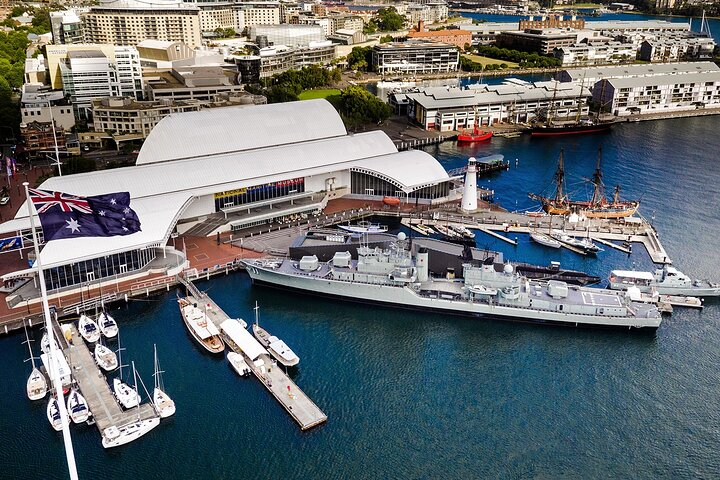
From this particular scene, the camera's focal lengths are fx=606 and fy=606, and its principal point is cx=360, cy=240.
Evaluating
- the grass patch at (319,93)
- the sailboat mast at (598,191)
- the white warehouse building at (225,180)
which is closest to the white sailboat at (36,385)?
the white warehouse building at (225,180)

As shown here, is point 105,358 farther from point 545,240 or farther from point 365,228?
point 545,240

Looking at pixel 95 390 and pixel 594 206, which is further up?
pixel 594 206

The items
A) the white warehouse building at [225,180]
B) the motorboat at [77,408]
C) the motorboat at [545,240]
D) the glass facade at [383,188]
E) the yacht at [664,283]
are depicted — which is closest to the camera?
the motorboat at [77,408]

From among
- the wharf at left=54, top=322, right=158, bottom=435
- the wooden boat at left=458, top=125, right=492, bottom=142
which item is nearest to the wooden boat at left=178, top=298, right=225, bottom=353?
the wharf at left=54, top=322, right=158, bottom=435

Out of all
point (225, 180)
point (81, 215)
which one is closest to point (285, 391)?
point (81, 215)

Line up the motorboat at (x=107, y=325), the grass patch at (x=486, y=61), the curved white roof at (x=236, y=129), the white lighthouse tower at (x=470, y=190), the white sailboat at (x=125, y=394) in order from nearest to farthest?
1. the white sailboat at (x=125, y=394)
2. the motorboat at (x=107, y=325)
3. the white lighthouse tower at (x=470, y=190)
4. the curved white roof at (x=236, y=129)
5. the grass patch at (x=486, y=61)

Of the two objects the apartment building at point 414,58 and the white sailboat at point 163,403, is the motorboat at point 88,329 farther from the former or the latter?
the apartment building at point 414,58
